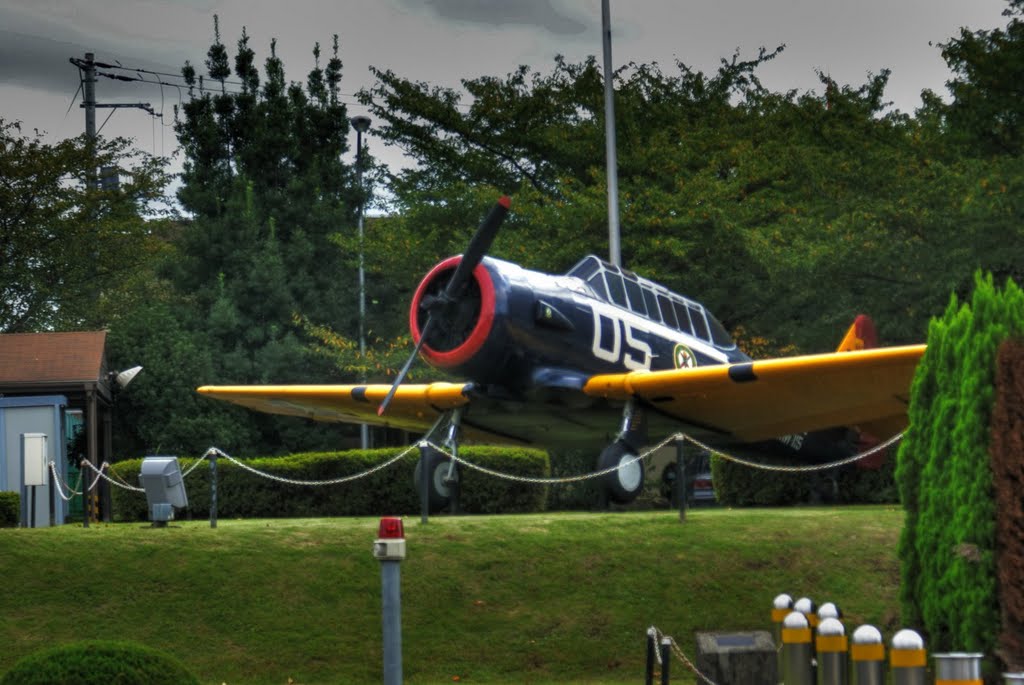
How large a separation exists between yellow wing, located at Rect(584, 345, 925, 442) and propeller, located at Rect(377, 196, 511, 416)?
1.97 m

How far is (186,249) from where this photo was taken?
40.1m

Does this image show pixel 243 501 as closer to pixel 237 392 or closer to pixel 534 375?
pixel 237 392

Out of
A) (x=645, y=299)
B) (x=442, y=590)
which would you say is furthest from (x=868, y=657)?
(x=645, y=299)

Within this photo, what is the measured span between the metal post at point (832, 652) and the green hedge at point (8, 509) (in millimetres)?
11147

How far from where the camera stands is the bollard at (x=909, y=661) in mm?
6105

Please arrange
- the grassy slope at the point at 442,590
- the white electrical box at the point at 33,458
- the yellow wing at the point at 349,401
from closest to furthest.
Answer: the grassy slope at the point at 442,590 → the white electrical box at the point at 33,458 → the yellow wing at the point at 349,401

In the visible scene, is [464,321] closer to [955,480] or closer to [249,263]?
[955,480]

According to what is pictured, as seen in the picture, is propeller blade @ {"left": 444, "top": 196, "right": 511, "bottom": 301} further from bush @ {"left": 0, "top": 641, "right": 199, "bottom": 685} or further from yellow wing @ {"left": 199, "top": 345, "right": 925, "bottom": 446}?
bush @ {"left": 0, "top": 641, "right": 199, "bottom": 685}

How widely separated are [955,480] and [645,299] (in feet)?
32.4

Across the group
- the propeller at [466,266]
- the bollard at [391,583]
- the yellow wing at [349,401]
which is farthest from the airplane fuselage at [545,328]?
the bollard at [391,583]

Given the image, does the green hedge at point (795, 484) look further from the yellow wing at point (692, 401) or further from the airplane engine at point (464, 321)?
the airplane engine at point (464, 321)

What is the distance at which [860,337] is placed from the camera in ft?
62.4

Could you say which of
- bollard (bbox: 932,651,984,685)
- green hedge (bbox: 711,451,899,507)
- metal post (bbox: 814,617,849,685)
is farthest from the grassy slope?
green hedge (bbox: 711,451,899,507)

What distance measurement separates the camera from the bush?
593cm
